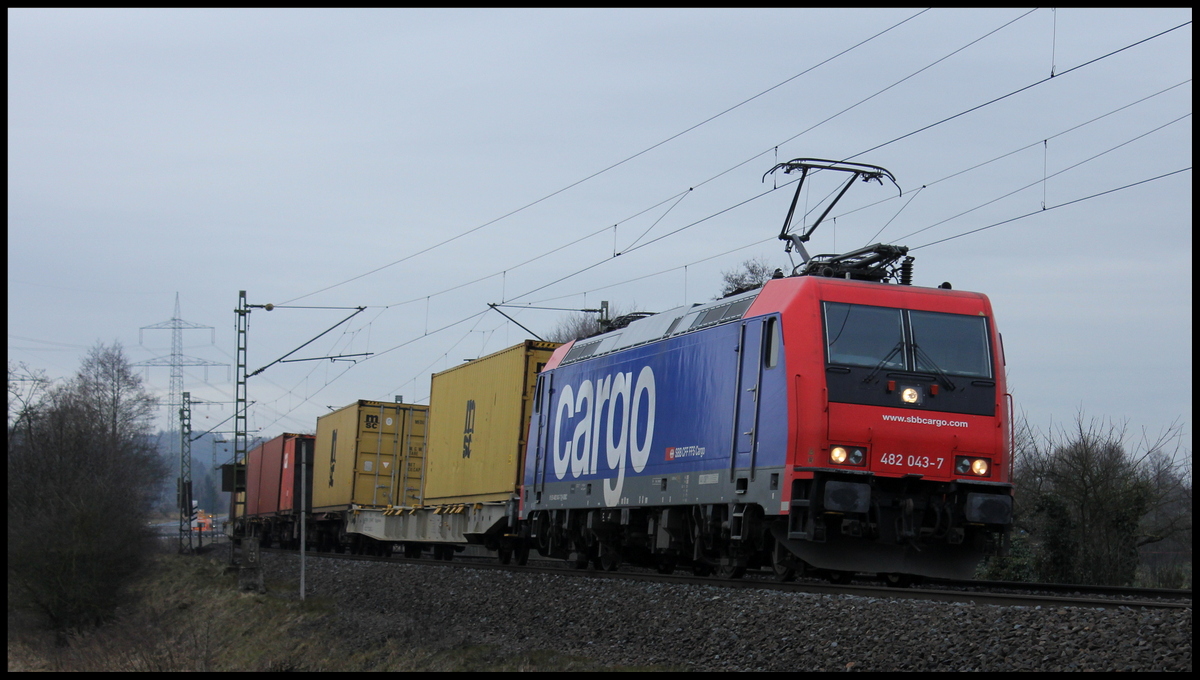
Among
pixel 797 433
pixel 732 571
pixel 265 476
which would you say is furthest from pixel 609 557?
pixel 265 476

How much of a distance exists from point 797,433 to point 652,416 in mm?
3895

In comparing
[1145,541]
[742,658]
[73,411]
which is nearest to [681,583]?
[742,658]

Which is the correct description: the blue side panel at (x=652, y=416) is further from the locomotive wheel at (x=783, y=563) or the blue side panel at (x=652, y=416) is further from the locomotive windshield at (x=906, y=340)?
the locomotive wheel at (x=783, y=563)

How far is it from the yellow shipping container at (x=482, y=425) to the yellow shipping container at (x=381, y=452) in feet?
14.0

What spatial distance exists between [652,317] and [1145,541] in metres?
12.5

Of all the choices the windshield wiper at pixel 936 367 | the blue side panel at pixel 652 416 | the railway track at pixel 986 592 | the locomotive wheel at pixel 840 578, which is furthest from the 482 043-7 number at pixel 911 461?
the locomotive wheel at pixel 840 578

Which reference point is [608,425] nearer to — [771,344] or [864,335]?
[771,344]

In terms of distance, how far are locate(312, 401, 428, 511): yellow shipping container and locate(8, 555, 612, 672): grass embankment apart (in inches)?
165

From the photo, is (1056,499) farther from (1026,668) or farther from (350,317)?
(350,317)

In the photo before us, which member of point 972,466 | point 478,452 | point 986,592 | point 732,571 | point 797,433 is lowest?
point 732,571

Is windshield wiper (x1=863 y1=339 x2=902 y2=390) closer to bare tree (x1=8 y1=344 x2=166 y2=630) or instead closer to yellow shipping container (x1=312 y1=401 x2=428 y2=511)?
yellow shipping container (x1=312 y1=401 x2=428 y2=511)

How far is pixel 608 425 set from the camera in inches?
685

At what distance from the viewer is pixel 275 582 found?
26562 millimetres

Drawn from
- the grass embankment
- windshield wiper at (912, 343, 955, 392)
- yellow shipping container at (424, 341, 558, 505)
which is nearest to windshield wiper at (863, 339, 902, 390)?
windshield wiper at (912, 343, 955, 392)
